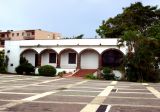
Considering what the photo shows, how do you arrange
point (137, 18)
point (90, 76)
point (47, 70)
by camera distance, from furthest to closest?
1. point (137, 18)
2. point (47, 70)
3. point (90, 76)

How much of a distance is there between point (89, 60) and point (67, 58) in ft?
9.38

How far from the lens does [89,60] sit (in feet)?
154

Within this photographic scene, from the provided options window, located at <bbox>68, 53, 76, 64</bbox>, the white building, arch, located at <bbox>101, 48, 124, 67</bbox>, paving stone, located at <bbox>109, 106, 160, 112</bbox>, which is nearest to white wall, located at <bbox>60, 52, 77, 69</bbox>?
the white building

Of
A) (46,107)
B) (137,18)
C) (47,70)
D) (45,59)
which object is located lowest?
(46,107)

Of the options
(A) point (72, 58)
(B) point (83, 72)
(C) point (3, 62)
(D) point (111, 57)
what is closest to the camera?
(B) point (83, 72)

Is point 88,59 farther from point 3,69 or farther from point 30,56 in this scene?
point 3,69

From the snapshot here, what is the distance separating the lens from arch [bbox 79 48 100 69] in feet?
153

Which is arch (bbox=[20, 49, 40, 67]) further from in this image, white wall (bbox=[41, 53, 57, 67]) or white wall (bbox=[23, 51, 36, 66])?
white wall (bbox=[41, 53, 57, 67])

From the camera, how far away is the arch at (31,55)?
162ft

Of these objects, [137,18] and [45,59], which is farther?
[137,18]

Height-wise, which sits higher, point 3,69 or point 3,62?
point 3,62

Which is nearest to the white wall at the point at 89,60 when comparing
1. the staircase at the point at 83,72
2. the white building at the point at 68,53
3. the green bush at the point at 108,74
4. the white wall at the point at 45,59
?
the white building at the point at 68,53

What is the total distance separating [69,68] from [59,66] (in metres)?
1.47

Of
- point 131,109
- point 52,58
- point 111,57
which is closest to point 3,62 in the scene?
point 52,58
